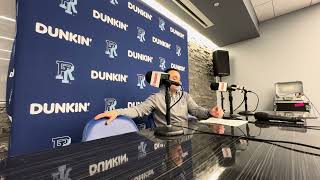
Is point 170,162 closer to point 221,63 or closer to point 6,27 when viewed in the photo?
point 6,27

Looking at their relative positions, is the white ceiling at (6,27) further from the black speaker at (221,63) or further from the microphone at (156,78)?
the black speaker at (221,63)

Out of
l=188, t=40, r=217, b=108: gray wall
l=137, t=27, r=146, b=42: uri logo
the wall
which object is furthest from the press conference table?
l=188, t=40, r=217, b=108: gray wall

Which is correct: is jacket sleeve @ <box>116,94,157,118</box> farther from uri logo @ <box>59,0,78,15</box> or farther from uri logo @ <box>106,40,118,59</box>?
uri logo @ <box>59,0,78,15</box>

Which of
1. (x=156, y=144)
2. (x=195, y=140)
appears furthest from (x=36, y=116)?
(x=195, y=140)

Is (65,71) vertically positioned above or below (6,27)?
below

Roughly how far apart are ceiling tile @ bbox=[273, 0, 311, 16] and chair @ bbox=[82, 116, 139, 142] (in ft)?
12.5

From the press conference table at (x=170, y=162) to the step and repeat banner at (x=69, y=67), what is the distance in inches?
34.4

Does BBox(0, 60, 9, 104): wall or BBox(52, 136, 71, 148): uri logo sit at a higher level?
BBox(0, 60, 9, 104): wall

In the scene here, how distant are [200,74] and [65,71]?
320cm

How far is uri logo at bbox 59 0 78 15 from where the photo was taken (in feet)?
4.92

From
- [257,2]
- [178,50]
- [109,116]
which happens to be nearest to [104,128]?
[109,116]

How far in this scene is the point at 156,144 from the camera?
654mm

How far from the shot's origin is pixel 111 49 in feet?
6.08

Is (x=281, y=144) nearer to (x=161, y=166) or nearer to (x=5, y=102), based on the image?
(x=161, y=166)
